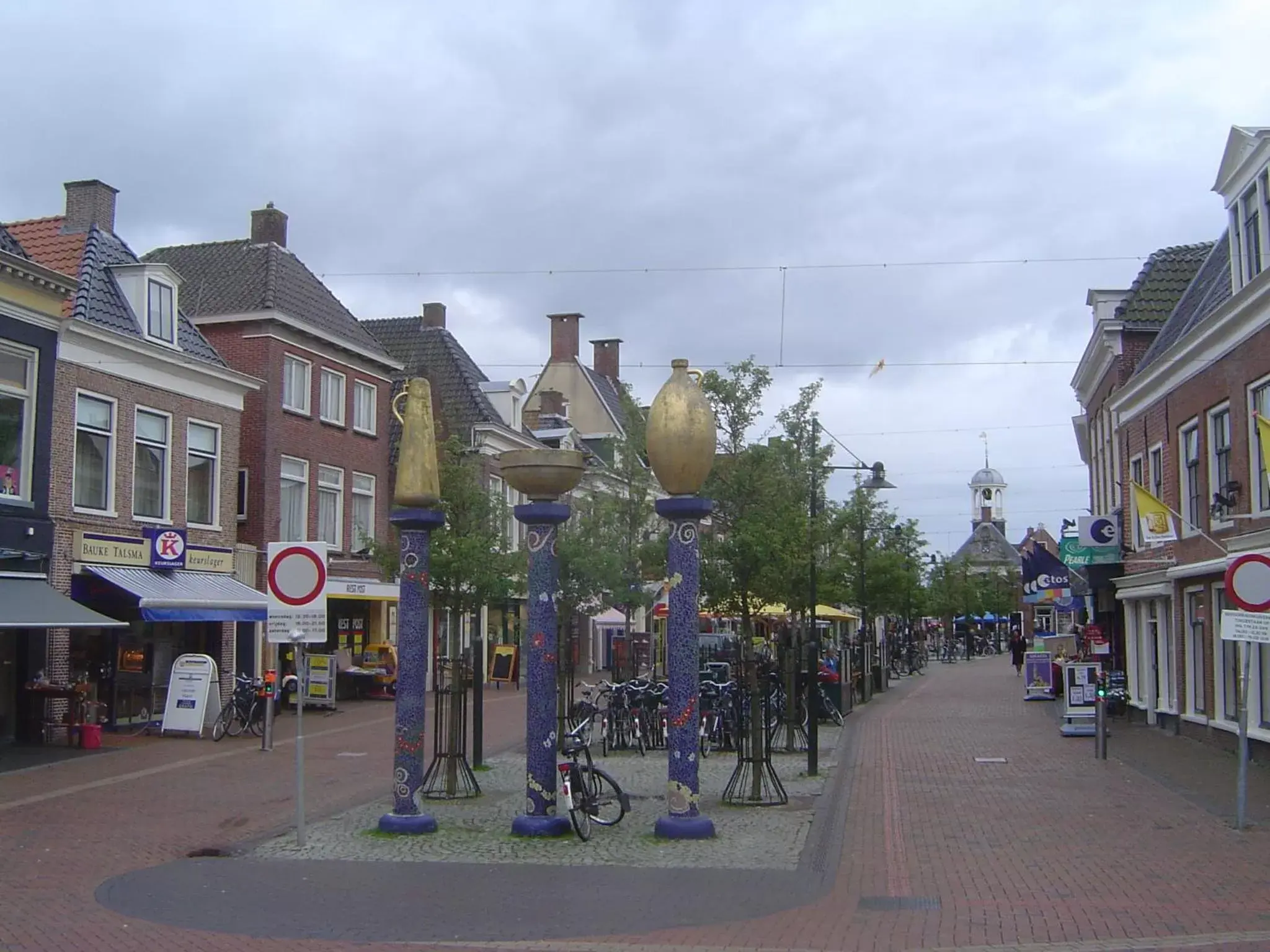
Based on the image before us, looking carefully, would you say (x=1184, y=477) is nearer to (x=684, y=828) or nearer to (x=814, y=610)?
(x=814, y=610)

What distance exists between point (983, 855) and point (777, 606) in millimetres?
21546

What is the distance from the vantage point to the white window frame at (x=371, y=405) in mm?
33750

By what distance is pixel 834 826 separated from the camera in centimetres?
1307

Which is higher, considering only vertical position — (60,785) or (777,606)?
(777,606)

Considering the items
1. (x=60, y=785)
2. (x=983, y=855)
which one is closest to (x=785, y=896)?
(x=983, y=855)

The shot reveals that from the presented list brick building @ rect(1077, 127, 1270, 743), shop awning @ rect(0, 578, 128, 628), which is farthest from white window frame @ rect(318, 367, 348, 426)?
brick building @ rect(1077, 127, 1270, 743)

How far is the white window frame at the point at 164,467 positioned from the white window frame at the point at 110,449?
1.47 feet

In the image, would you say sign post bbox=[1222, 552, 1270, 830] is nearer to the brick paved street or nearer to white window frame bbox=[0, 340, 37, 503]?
the brick paved street

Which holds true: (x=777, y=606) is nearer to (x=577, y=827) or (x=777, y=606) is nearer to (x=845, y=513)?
(x=845, y=513)

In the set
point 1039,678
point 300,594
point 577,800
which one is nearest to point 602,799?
point 577,800

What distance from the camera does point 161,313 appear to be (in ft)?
82.5

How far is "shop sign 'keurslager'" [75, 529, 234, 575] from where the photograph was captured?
22156mm

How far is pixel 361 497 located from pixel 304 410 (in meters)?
3.55

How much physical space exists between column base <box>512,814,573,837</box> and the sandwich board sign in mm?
2563
